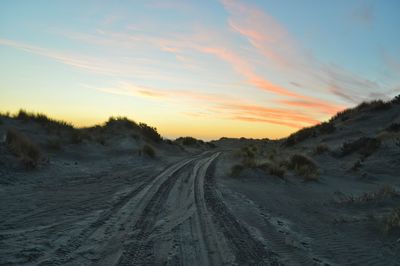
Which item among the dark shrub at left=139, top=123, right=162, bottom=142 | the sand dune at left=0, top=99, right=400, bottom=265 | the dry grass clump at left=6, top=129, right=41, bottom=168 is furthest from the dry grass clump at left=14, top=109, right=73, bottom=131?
the dark shrub at left=139, top=123, right=162, bottom=142

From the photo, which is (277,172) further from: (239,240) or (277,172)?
(239,240)

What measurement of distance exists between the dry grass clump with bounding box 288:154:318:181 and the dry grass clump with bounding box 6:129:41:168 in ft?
38.4

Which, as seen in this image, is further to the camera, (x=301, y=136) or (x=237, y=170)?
(x=301, y=136)

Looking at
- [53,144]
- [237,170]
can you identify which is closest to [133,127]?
[53,144]

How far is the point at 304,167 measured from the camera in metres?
18.8

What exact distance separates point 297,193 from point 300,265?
856 centimetres

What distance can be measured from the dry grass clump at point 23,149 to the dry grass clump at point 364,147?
17705 mm

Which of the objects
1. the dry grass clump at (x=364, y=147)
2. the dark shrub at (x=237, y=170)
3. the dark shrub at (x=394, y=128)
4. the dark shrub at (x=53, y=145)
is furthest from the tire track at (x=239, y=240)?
the dark shrub at (x=394, y=128)

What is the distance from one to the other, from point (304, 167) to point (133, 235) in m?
13.4

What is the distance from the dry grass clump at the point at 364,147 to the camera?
2161 centimetres

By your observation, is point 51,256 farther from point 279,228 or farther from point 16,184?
point 16,184

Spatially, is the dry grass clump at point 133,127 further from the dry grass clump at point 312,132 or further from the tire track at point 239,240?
the tire track at point 239,240

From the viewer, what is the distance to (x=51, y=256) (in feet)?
19.1

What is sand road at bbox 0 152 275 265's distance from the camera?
5905 mm
